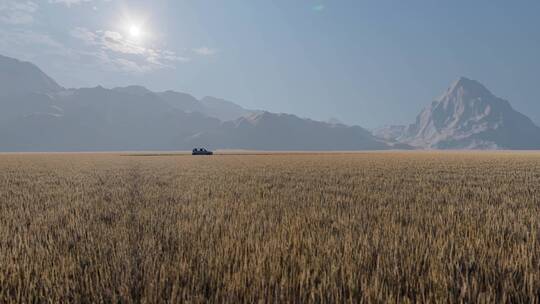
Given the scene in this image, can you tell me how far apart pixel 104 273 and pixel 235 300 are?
4.80 ft

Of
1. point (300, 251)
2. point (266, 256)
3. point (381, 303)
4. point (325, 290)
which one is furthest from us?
point (300, 251)

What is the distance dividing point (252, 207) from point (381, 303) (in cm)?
511

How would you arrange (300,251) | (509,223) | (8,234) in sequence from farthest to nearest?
(509,223) < (8,234) < (300,251)

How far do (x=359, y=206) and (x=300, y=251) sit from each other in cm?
405

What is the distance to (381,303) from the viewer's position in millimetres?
2717

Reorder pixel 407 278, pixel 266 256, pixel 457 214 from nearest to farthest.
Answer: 1. pixel 407 278
2. pixel 266 256
3. pixel 457 214

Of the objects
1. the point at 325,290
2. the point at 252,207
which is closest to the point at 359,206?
the point at 252,207

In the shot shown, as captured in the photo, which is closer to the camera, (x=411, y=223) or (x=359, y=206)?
(x=411, y=223)

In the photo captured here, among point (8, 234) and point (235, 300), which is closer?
point (235, 300)

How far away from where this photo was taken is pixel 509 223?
596 cm

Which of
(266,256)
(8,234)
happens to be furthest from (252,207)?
(8,234)

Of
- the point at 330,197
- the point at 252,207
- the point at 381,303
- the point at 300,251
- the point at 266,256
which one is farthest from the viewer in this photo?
the point at 330,197

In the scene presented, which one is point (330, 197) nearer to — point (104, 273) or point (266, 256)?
point (266, 256)

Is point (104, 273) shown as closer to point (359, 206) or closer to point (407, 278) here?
point (407, 278)
